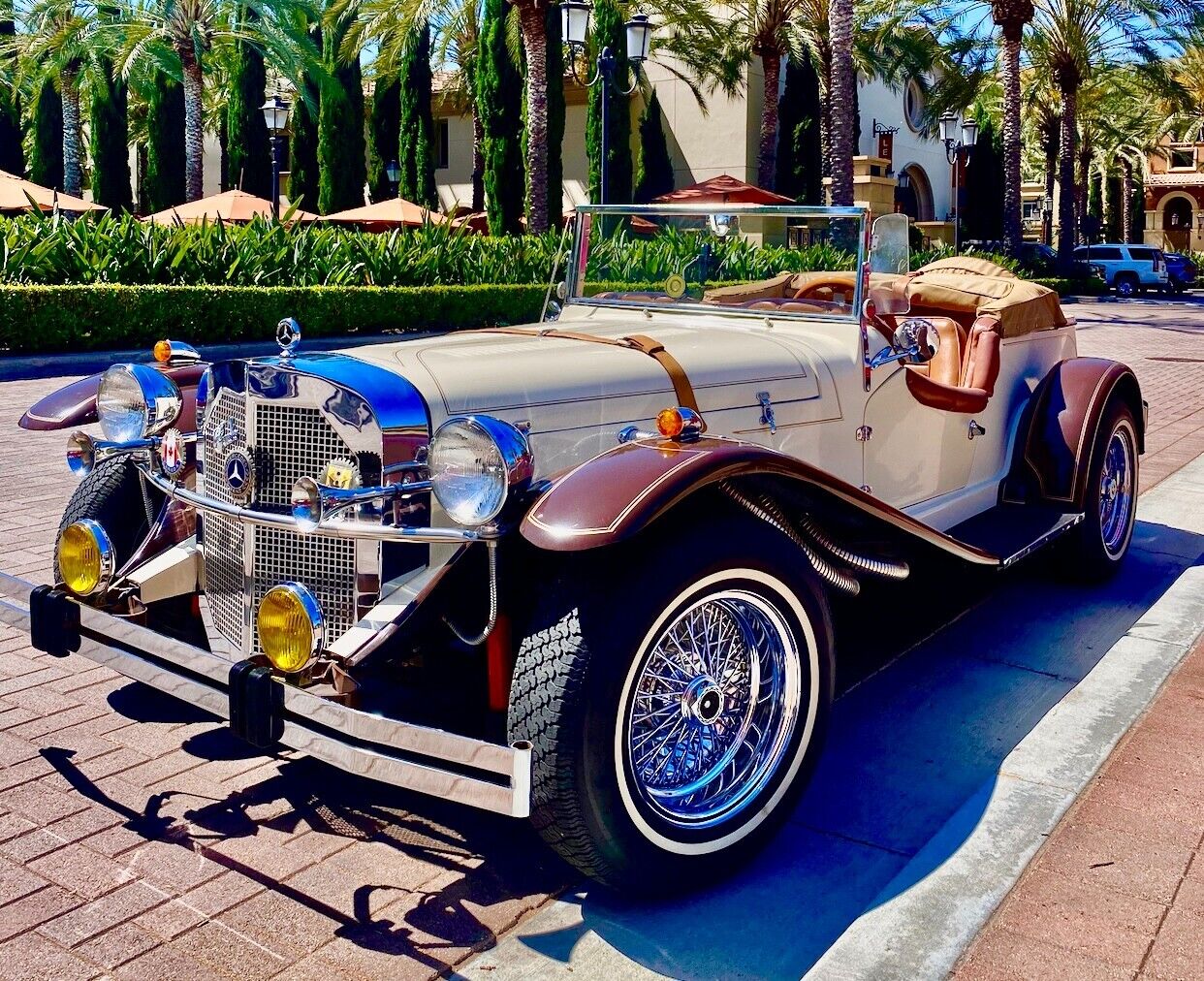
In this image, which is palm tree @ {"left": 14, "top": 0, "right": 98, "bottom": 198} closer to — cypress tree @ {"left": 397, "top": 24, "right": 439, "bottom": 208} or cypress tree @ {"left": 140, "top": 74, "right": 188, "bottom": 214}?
cypress tree @ {"left": 140, "top": 74, "right": 188, "bottom": 214}

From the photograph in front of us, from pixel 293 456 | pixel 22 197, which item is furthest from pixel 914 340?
pixel 22 197

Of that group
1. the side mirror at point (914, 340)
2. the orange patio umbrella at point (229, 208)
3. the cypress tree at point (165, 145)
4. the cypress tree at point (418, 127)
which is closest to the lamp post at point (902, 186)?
the cypress tree at point (418, 127)

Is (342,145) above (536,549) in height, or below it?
above

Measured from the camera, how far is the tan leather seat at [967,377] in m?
4.36

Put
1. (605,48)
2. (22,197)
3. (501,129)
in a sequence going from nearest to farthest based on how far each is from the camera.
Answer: (605,48)
(22,197)
(501,129)

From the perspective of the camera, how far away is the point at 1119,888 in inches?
111

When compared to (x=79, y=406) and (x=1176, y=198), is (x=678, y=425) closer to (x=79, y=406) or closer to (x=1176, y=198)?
(x=79, y=406)

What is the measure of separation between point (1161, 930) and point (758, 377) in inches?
73.4

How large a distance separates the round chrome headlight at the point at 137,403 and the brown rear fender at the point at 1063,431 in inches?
135

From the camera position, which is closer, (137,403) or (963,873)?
(963,873)

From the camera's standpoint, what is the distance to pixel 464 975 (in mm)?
2537

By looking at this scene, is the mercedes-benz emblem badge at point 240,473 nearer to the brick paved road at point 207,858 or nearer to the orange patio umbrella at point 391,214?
the brick paved road at point 207,858

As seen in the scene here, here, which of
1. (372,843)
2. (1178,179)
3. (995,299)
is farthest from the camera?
(1178,179)

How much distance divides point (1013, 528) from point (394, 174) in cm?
3138
